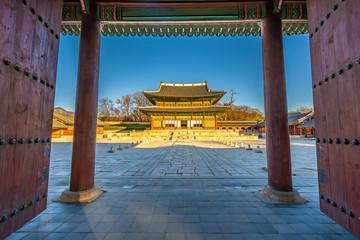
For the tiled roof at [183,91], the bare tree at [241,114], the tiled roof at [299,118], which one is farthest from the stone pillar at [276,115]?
the bare tree at [241,114]

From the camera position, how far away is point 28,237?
5.69 feet

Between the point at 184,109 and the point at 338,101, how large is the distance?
78.6 ft

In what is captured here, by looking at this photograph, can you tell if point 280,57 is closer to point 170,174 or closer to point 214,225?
point 214,225

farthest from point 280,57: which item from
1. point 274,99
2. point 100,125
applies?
point 100,125

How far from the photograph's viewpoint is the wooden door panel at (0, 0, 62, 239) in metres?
1.30

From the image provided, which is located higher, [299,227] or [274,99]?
[274,99]

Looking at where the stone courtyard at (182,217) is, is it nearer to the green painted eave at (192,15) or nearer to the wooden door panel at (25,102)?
the wooden door panel at (25,102)

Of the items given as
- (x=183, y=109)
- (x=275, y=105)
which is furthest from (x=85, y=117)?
(x=183, y=109)

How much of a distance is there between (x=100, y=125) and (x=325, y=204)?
3335cm

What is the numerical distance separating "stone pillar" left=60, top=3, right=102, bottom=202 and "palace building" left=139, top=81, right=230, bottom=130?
2216 cm

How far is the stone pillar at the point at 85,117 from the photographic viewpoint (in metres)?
2.66

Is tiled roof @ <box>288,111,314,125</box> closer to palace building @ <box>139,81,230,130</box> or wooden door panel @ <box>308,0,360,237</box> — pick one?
palace building @ <box>139,81,230,130</box>

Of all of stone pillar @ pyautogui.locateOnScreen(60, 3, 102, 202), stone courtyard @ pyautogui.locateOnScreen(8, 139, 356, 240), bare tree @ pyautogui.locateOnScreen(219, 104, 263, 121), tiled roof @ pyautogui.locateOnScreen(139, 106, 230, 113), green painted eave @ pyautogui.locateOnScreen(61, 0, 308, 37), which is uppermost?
bare tree @ pyautogui.locateOnScreen(219, 104, 263, 121)

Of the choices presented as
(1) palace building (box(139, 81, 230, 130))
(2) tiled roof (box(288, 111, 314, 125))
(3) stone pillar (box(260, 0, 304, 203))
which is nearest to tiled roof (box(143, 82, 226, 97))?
(1) palace building (box(139, 81, 230, 130))
